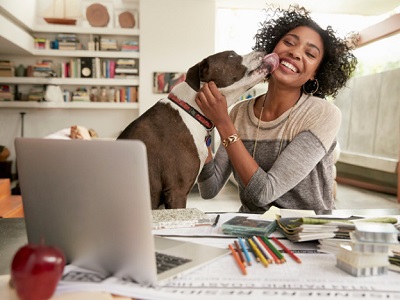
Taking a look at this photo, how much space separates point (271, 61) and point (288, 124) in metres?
0.28

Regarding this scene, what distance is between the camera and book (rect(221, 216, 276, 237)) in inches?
39.0

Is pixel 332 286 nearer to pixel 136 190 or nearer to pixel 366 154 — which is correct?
pixel 136 190

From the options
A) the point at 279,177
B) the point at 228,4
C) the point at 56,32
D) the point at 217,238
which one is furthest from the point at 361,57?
the point at 217,238

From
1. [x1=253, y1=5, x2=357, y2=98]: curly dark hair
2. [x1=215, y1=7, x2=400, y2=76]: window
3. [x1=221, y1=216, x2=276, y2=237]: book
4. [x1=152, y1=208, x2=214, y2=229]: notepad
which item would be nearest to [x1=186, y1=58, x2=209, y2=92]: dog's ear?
[x1=253, y1=5, x2=357, y2=98]: curly dark hair

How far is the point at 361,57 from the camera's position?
6.91 metres

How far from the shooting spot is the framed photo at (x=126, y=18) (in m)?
6.74

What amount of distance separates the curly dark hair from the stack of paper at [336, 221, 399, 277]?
3.75 ft

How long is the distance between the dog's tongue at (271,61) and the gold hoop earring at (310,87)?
207 millimetres

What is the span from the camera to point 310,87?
6.15ft

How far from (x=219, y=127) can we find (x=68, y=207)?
0.86 meters

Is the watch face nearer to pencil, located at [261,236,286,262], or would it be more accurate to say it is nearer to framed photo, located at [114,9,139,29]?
framed photo, located at [114,9,139,29]

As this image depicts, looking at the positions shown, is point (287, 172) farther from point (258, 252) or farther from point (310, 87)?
point (258, 252)

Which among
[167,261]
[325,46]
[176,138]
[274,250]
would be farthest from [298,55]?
[167,261]

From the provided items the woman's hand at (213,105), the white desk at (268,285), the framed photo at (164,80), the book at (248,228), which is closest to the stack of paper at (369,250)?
the white desk at (268,285)
